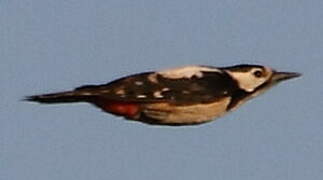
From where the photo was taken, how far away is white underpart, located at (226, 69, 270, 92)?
5.34 meters

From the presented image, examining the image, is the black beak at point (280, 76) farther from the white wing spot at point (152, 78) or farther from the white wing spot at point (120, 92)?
the white wing spot at point (120, 92)

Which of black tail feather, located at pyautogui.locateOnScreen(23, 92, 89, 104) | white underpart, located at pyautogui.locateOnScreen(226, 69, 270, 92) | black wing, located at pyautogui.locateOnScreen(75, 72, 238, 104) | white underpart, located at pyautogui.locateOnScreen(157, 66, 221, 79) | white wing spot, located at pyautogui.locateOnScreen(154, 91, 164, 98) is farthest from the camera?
white underpart, located at pyautogui.locateOnScreen(226, 69, 270, 92)

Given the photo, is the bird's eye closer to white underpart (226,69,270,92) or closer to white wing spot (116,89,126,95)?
white underpart (226,69,270,92)

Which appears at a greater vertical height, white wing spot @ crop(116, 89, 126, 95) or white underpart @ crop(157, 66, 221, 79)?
white underpart @ crop(157, 66, 221, 79)

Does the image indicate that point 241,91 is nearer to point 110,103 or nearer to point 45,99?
point 110,103

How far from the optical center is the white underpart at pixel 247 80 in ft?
17.5

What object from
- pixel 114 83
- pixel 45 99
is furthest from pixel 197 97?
pixel 45 99

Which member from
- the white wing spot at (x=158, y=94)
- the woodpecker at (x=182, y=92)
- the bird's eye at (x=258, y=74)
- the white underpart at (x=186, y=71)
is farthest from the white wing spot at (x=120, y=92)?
the bird's eye at (x=258, y=74)

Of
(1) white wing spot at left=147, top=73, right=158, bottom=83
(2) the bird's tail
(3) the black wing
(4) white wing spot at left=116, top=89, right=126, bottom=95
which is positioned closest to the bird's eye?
(3) the black wing

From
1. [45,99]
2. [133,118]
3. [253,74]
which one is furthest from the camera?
[253,74]

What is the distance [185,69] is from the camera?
5.29 meters

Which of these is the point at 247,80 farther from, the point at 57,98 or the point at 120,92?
the point at 57,98

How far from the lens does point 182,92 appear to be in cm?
520

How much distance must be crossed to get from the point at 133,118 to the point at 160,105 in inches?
5.0
